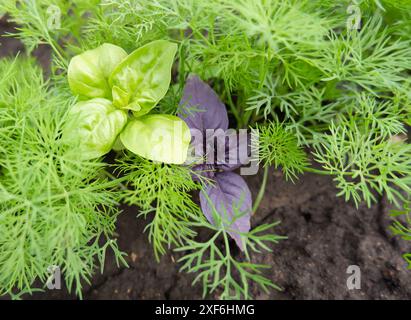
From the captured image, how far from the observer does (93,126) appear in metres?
0.63

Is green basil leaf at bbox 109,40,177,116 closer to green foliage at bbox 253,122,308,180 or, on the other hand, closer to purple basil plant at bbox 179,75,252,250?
purple basil plant at bbox 179,75,252,250

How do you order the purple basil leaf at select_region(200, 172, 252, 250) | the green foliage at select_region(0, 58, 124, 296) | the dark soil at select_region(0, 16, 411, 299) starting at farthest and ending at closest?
the dark soil at select_region(0, 16, 411, 299), the purple basil leaf at select_region(200, 172, 252, 250), the green foliage at select_region(0, 58, 124, 296)

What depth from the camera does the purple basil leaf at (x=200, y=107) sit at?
723mm

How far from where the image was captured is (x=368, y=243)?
84 cm

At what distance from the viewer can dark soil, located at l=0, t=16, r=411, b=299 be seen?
0.80 m

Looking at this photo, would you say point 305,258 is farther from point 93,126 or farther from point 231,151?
point 93,126

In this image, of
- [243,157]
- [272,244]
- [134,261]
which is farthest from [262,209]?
[134,261]

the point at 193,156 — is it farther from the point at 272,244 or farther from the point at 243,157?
the point at 272,244

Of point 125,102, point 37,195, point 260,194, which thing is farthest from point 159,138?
point 260,194

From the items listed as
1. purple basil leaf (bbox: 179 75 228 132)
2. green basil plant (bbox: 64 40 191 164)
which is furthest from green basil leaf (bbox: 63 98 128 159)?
purple basil leaf (bbox: 179 75 228 132)

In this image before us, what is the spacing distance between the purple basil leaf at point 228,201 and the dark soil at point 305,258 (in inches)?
7.0

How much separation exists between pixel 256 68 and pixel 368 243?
457 mm

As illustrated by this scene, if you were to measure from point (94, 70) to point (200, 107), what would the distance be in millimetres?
206

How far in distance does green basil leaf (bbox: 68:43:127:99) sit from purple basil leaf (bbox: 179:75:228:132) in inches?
5.4
